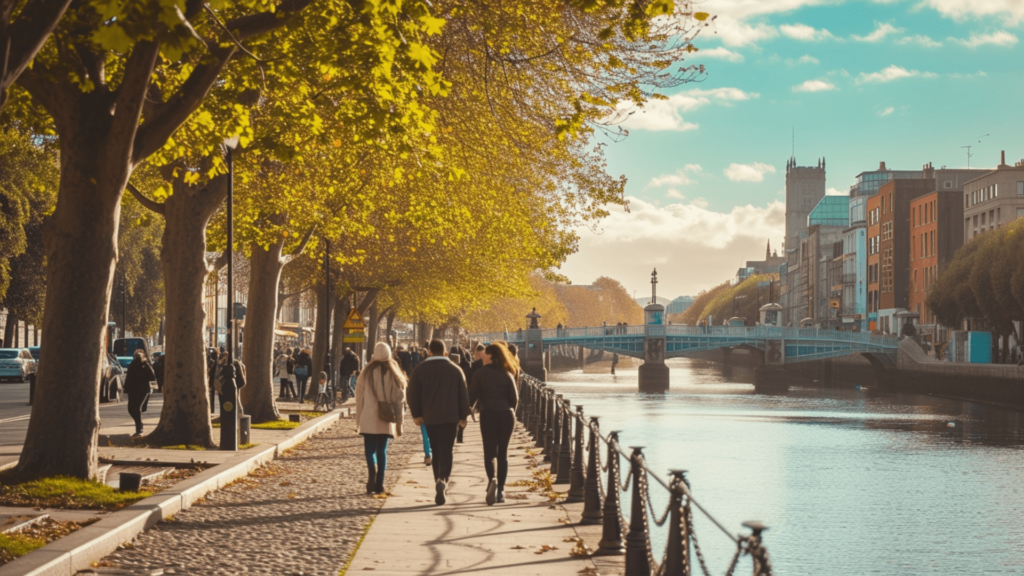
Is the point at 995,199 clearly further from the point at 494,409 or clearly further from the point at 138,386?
the point at 494,409

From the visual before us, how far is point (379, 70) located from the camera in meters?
11.8

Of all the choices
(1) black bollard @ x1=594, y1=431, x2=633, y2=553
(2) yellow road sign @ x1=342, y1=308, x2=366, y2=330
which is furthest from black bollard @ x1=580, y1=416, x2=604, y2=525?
(2) yellow road sign @ x1=342, y1=308, x2=366, y2=330

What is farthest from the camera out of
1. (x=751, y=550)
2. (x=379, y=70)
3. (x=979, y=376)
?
(x=979, y=376)

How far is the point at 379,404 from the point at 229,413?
4854 millimetres

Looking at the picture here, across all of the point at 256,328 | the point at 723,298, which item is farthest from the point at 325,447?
the point at 723,298

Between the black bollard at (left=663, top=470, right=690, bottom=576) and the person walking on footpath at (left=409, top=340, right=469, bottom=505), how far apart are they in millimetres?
6425

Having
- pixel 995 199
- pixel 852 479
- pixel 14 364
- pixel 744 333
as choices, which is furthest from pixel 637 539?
pixel 744 333

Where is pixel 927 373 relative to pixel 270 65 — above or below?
below

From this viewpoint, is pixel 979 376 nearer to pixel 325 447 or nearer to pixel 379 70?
pixel 325 447

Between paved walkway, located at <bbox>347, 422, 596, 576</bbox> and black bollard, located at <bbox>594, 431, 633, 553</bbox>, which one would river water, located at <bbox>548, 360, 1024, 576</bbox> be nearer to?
paved walkway, located at <bbox>347, 422, 596, 576</bbox>

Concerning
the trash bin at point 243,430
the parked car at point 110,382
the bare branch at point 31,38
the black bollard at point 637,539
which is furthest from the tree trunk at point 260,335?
the black bollard at point 637,539

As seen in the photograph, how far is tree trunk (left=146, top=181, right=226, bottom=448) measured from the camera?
17.8m

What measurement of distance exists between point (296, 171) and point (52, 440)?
10475 millimetres

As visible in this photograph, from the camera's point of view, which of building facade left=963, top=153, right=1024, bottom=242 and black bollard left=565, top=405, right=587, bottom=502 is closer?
black bollard left=565, top=405, right=587, bottom=502
